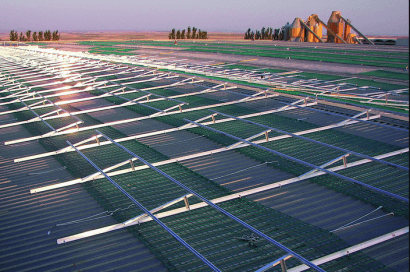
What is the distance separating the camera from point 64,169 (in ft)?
37.1

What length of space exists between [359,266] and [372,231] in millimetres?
Answer: 1296

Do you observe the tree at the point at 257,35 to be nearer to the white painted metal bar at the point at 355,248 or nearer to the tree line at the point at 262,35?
the tree line at the point at 262,35

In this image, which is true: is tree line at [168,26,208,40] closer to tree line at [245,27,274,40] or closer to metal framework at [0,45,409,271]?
tree line at [245,27,274,40]

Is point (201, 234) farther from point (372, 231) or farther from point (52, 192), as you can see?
point (52, 192)

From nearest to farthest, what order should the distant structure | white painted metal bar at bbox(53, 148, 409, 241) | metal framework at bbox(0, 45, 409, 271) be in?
white painted metal bar at bbox(53, 148, 409, 241), metal framework at bbox(0, 45, 409, 271), the distant structure

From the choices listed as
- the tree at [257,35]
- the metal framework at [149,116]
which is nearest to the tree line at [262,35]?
the tree at [257,35]

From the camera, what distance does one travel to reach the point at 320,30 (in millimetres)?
78062

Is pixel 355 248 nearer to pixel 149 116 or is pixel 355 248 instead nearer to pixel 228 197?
pixel 228 197

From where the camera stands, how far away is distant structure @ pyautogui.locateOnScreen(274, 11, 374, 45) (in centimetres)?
7188

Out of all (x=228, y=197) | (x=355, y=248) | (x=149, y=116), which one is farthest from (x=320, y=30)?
(x=355, y=248)

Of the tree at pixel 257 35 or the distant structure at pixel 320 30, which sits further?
the tree at pixel 257 35

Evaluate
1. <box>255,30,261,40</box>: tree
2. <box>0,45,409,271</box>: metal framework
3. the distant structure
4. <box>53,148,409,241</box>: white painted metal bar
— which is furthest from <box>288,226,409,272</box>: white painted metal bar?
<box>255,30,261,40</box>: tree

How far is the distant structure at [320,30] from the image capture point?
71875 millimetres

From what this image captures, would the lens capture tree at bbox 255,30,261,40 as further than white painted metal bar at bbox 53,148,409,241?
Yes
